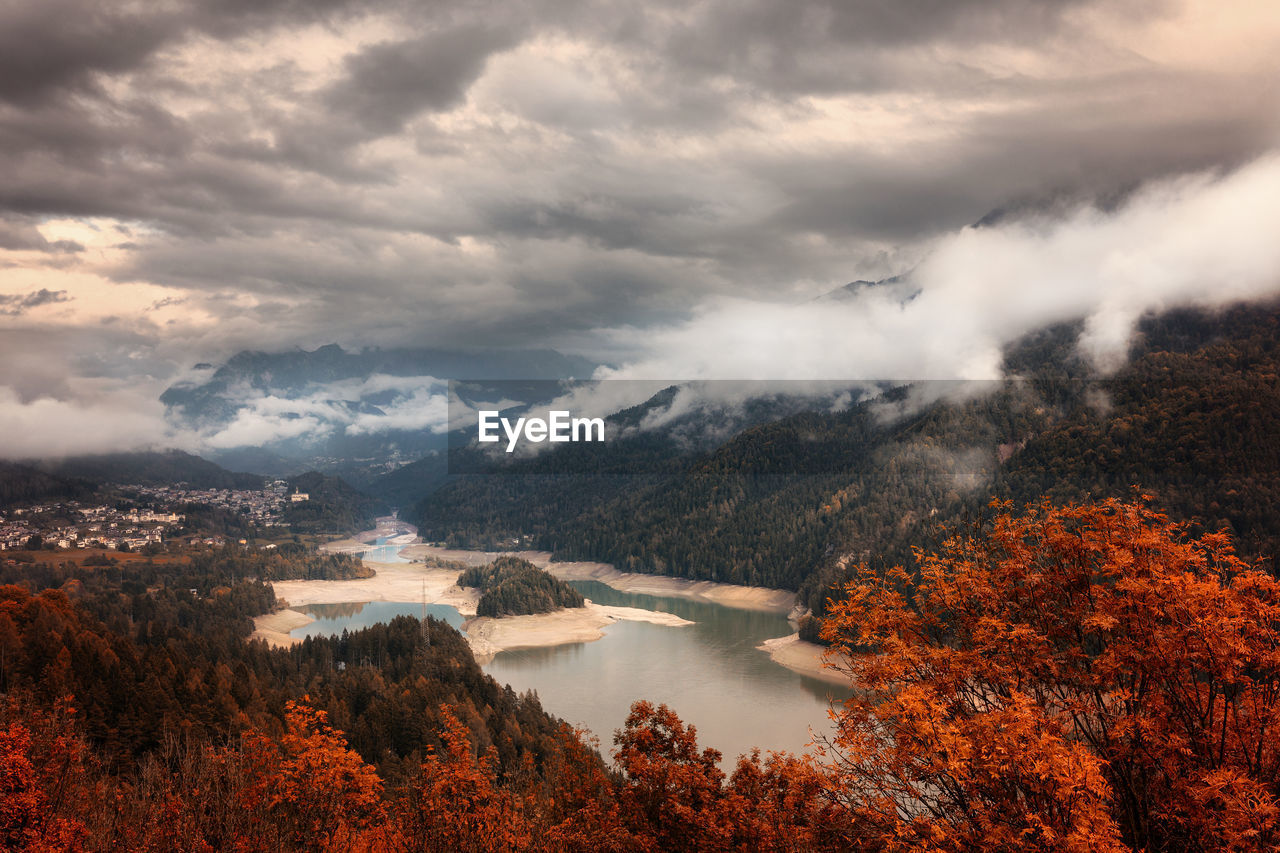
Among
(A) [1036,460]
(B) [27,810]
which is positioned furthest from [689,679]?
(A) [1036,460]

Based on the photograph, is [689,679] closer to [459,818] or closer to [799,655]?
[799,655]

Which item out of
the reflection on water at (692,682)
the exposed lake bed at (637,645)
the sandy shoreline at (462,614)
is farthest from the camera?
the sandy shoreline at (462,614)

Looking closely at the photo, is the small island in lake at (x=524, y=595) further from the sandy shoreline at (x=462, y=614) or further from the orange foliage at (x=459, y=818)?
the orange foliage at (x=459, y=818)

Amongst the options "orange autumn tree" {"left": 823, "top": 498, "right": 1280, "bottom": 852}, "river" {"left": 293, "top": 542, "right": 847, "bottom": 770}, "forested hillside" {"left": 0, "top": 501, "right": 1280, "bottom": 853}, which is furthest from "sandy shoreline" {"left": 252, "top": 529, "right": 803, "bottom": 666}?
"orange autumn tree" {"left": 823, "top": 498, "right": 1280, "bottom": 852}

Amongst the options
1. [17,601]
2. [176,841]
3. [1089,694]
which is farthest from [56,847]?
[17,601]

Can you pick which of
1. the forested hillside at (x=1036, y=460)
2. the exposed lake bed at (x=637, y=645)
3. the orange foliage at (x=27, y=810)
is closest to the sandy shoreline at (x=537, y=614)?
the exposed lake bed at (x=637, y=645)

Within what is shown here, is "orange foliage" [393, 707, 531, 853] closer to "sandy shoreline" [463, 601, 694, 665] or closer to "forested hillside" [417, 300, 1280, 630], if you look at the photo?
"forested hillside" [417, 300, 1280, 630]

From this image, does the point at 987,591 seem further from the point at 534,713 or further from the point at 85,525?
the point at 85,525
